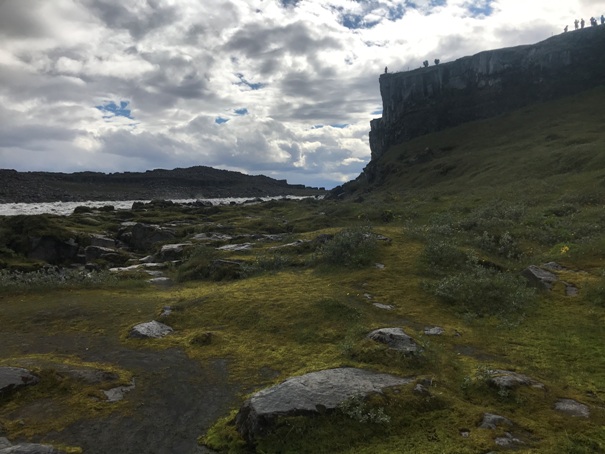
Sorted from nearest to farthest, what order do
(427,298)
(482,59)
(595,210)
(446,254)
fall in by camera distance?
(427,298) < (446,254) < (595,210) < (482,59)

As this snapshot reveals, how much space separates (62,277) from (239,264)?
10.9 metres

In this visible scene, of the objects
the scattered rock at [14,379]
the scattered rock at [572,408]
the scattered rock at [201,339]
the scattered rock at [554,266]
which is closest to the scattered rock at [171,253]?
the scattered rock at [201,339]

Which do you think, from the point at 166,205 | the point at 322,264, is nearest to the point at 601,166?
the point at 322,264

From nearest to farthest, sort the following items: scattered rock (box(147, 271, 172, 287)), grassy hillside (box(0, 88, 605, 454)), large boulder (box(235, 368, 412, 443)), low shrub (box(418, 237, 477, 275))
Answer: grassy hillside (box(0, 88, 605, 454)) < large boulder (box(235, 368, 412, 443)) < low shrub (box(418, 237, 477, 275)) < scattered rock (box(147, 271, 172, 287))

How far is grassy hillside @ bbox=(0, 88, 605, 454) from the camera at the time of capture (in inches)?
388

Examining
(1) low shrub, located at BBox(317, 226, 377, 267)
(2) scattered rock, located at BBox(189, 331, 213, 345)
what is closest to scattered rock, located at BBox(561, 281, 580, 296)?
(1) low shrub, located at BBox(317, 226, 377, 267)

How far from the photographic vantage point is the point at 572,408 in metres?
10.4

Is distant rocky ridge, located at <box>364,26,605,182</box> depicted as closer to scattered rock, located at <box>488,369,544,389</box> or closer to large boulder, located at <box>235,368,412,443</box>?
scattered rock, located at <box>488,369,544,389</box>

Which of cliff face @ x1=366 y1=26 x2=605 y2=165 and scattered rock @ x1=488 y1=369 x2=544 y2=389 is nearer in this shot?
scattered rock @ x1=488 y1=369 x2=544 y2=389

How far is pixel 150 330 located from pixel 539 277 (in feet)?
58.9

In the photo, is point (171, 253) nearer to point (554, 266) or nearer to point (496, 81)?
point (554, 266)

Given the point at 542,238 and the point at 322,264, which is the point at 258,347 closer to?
the point at 322,264

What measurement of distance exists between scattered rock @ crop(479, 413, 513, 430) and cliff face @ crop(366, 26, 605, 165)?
164m

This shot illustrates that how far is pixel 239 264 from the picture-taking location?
2955 centimetres
